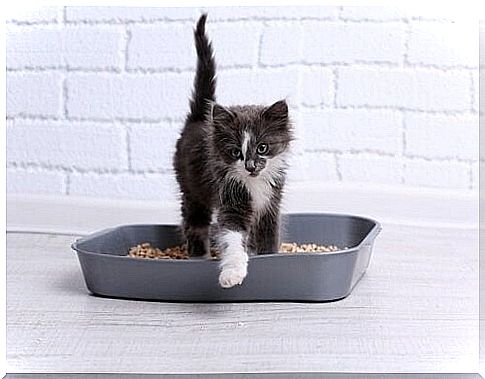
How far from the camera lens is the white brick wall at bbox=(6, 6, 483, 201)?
154cm

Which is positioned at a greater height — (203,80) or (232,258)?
(203,80)

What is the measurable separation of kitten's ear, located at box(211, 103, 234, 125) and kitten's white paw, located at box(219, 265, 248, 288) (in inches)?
6.8

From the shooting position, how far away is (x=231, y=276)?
93 cm

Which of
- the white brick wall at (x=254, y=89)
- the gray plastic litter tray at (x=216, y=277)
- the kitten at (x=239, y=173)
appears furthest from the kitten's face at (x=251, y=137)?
the white brick wall at (x=254, y=89)

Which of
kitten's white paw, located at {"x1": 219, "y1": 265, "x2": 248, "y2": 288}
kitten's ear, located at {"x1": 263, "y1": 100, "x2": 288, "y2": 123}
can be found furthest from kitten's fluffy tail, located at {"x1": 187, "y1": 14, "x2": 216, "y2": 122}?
kitten's white paw, located at {"x1": 219, "y1": 265, "x2": 248, "y2": 288}

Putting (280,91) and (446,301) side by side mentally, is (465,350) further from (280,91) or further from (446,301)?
(280,91)

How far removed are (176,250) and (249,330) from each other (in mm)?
327

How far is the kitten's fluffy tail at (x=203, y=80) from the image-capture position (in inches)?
43.9

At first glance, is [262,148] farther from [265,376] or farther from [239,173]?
[265,376]

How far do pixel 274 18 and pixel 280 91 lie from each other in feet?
0.42

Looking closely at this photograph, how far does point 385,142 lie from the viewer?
156 cm

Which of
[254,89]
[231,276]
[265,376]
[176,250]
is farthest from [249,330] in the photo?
[254,89]

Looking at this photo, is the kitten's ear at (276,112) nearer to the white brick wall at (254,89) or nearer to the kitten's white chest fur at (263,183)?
the kitten's white chest fur at (263,183)

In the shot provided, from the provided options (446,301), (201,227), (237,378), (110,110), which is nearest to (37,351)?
(237,378)
